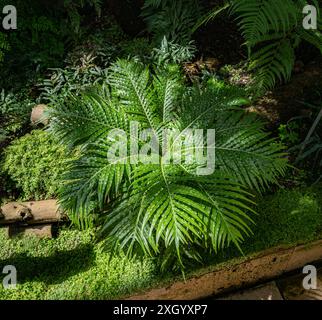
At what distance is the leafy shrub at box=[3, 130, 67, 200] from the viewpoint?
3350 mm

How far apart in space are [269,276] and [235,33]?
7.80 feet

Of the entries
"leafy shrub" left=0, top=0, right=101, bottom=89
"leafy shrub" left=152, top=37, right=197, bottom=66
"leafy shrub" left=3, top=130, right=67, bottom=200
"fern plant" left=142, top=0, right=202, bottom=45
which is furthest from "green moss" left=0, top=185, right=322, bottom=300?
"fern plant" left=142, top=0, right=202, bottom=45

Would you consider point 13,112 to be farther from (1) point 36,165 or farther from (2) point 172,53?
(2) point 172,53

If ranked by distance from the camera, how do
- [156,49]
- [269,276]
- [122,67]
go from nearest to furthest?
[122,67], [269,276], [156,49]

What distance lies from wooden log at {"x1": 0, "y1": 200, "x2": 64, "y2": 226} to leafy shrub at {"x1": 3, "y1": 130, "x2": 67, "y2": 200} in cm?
17

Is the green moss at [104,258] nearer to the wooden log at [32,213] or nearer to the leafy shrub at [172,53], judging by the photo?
the wooden log at [32,213]

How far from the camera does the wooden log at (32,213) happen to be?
10.3 ft

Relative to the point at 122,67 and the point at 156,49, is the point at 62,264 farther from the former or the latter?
the point at 156,49

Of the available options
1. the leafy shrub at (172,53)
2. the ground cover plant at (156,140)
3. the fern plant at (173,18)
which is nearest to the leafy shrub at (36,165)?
the ground cover plant at (156,140)

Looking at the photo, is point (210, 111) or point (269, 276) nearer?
point (210, 111)

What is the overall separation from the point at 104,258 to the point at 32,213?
2.22 feet

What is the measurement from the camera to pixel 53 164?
3.38 metres

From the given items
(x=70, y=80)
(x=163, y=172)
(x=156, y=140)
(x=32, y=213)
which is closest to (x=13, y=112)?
(x=70, y=80)

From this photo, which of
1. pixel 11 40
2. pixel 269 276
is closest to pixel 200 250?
pixel 269 276
